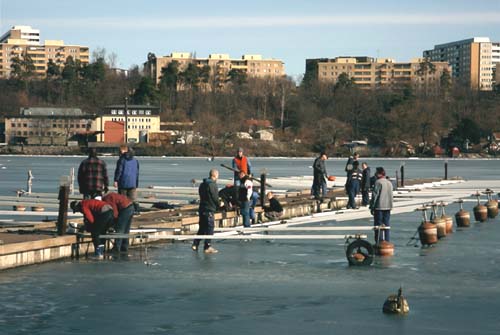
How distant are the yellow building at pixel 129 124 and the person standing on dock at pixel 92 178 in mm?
141982

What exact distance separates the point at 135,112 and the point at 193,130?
9.33m

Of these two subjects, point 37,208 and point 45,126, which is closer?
point 37,208

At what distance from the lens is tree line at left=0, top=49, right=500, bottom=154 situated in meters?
165

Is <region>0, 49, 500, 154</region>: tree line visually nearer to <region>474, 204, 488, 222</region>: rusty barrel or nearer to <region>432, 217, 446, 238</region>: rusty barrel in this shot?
<region>474, 204, 488, 222</region>: rusty barrel

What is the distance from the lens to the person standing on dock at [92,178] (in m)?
21.8

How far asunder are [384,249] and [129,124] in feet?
491

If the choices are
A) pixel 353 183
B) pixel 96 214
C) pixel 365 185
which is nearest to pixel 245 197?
pixel 96 214

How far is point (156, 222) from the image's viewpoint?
25875 millimetres

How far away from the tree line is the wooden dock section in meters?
123

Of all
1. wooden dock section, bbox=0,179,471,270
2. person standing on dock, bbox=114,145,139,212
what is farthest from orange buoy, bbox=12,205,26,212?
person standing on dock, bbox=114,145,139,212

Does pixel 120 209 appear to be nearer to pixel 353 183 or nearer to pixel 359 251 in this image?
Answer: pixel 359 251

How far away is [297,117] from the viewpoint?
578 feet

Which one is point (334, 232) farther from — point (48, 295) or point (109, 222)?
point (48, 295)

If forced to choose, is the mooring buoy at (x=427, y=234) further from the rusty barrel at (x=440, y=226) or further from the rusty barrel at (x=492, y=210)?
the rusty barrel at (x=492, y=210)
